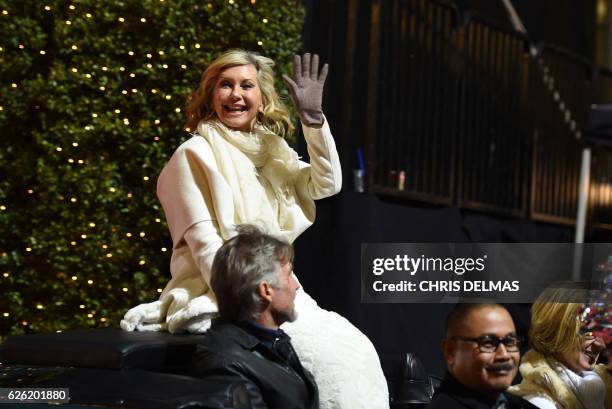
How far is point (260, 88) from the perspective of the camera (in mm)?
3068

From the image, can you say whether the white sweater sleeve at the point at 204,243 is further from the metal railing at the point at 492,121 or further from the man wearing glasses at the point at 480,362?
the metal railing at the point at 492,121

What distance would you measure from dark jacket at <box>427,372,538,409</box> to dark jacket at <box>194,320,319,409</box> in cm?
34

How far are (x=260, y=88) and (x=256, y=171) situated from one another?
0.79 feet

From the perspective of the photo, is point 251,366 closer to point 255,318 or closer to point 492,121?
point 255,318

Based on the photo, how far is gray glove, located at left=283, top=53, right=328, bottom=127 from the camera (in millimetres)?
2898

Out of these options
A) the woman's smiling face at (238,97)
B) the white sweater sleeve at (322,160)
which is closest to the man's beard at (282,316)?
the white sweater sleeve at (322,160)

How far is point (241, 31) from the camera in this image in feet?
18.8

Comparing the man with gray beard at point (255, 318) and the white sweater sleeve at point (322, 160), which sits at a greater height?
the white sweater sleeve at point (322, 160)

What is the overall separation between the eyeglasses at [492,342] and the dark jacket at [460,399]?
0.08 meters

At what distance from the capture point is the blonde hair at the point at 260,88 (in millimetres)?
3045

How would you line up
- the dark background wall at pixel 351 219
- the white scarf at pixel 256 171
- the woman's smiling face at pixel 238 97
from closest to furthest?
1. the white scarf at pixel 256 171
2. the woman's smiling face at pixel 238 97
3. the dark background wall at pixel 351 219

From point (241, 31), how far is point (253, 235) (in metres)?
3.46

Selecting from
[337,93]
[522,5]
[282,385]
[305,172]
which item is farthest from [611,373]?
[522,5]

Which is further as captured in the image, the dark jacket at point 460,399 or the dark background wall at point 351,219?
the dark background wall at point 351,219
